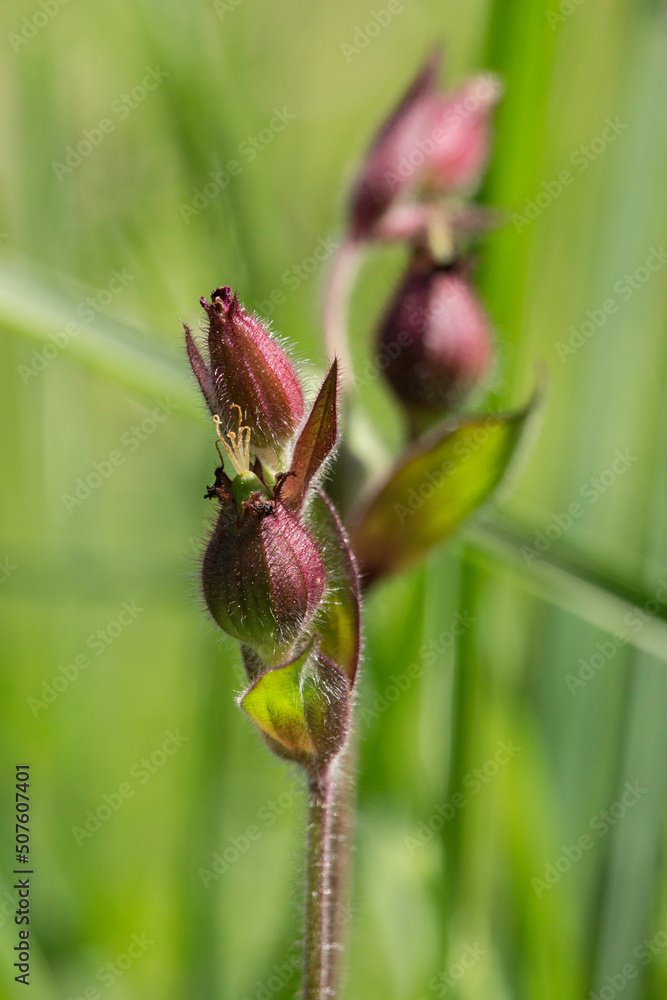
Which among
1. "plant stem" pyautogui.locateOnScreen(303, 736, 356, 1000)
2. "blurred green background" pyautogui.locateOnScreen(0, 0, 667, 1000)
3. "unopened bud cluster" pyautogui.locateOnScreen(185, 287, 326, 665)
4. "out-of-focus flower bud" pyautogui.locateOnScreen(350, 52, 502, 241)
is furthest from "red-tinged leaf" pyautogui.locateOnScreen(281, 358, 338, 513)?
"out-of-focus flower bud" pyautogui.locateOnScreen(350, 52, 502, 241)

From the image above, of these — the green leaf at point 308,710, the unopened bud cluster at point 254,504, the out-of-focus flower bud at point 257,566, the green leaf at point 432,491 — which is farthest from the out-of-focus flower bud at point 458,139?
the green leaf at point 308,710

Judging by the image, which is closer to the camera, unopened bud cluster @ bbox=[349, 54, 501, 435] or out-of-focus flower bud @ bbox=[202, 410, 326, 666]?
out-of-focus flower bud @ bbox=[202, 410, 326, 666]

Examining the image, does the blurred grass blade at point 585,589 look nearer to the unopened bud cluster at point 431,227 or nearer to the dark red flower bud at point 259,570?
the unopened bud cluster at point 431,227

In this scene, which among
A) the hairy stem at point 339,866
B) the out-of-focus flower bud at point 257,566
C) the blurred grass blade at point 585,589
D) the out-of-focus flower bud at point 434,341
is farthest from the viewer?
the out-of-focus flower bud at point 434,341

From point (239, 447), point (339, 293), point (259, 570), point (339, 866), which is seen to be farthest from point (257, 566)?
point (339, 293)

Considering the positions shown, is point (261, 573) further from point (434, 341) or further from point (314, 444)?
point (434, 341)

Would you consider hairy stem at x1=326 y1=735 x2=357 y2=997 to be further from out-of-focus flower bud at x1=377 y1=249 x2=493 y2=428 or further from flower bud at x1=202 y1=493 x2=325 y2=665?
out-of-focus flower bud at x1=377 y1=249 x2=493 y2=428
